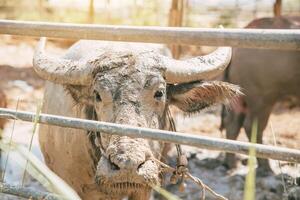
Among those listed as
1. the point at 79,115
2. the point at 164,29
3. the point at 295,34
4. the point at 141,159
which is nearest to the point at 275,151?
the point at 295,34

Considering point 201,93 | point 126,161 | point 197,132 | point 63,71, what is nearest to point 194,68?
point 201,93

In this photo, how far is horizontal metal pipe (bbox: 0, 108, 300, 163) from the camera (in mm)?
1731

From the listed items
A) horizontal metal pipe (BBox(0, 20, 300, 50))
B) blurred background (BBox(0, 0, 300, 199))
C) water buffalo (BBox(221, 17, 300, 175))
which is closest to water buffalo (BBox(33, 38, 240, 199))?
horizontal metal pipe (BBox(0, 20, 300, 50))

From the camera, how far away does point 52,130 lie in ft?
12.3

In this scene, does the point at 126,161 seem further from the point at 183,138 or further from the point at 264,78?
the point at 264,78

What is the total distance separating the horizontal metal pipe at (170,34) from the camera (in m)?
1.76

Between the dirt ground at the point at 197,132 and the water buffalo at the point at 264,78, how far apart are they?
0.33 metres

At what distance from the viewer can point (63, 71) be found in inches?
122

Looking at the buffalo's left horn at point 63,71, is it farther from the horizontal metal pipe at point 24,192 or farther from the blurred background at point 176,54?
the blurred background at point 176,54

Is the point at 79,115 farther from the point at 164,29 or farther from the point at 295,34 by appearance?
the point at 295,34

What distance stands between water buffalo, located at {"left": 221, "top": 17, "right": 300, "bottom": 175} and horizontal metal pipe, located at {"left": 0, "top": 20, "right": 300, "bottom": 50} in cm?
410

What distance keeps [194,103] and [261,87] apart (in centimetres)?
308

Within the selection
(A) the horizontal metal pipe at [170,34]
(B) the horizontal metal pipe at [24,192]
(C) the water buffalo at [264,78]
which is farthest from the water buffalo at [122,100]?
(C) the water buffalo at [264,78]

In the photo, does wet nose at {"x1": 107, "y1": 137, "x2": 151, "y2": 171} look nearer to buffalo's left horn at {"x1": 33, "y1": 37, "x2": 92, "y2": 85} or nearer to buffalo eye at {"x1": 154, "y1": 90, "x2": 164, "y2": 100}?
buffalo eye at {"x1": 154, "y1": 90, "x2": 164, "y2": 100}
